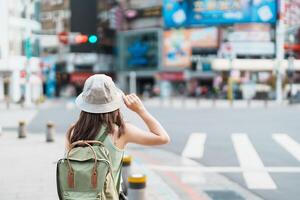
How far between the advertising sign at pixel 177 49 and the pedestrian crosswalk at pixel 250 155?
39.0 meters

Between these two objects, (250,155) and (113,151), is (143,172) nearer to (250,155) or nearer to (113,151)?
(250,155)

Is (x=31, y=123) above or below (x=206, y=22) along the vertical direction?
below

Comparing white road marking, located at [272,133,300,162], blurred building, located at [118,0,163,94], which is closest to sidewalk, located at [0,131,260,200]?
white road marking, located at [272,133,300,162]

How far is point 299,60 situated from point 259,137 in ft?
125

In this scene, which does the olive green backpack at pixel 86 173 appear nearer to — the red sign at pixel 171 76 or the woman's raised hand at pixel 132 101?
the woman's raised hand at pixel 132 101

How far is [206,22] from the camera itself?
169 feet

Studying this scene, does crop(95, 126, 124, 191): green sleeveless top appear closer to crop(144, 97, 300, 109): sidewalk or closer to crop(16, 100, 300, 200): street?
crop(16, 100, 300, 200): street

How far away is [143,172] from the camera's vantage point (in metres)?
9.20

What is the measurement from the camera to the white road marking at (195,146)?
11.7 m

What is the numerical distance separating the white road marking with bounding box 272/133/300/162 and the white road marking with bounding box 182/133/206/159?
6.91 ft

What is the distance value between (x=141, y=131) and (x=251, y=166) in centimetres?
758

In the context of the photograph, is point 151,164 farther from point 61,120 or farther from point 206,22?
point 206,22

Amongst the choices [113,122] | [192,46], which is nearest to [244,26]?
[192,46]

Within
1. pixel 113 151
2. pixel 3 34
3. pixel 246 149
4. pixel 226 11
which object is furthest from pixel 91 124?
pixel 226 11
